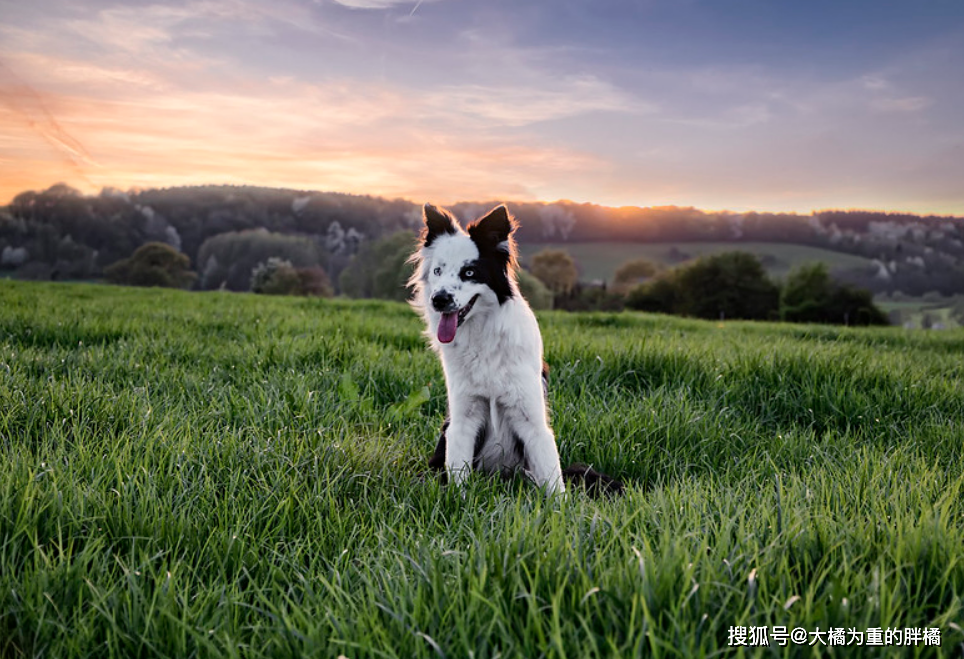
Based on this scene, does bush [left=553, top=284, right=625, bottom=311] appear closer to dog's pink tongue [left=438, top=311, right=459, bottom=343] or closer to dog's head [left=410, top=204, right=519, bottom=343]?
dog's head [left=410, top=204, right=519, bottom=343]

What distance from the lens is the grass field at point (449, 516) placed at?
1.69 m

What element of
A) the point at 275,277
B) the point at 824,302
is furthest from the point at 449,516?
the point at 275,277

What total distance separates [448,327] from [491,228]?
0.61 meters

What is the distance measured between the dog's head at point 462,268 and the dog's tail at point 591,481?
1039 mm

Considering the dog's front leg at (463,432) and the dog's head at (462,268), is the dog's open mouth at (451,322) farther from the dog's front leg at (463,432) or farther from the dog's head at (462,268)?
the dog's front leg at (463,432)

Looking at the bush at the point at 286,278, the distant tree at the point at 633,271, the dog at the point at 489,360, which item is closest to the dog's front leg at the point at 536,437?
the dog at the point at 489,360

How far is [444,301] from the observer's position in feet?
10.1

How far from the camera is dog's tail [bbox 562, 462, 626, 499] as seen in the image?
3.15 m

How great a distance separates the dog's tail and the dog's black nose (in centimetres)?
108

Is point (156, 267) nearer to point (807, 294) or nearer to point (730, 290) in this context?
point (730, 290)

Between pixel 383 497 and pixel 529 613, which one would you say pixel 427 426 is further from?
pixel 529 613

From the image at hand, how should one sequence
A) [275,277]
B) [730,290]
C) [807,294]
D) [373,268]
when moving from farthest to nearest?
[275,277] < [373,268] < [730,290] < [807,294]

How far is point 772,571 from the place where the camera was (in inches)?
75.3

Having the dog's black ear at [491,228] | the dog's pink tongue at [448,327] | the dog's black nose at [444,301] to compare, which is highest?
the dog's black ear at [491,228]
